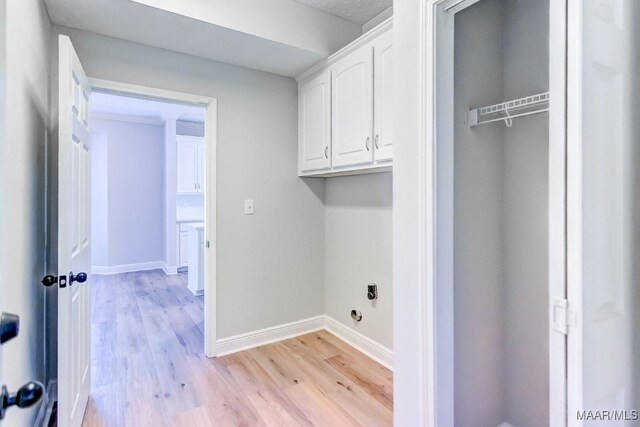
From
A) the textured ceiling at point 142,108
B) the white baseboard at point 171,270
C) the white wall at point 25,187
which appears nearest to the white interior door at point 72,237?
the white wall at point 25,187

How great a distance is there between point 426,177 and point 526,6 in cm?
103

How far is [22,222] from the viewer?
58.2 inches

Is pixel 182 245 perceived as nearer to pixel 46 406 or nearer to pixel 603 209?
pixel 46 406

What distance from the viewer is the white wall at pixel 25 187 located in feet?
4.12

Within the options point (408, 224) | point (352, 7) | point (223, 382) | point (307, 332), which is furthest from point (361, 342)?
point (352, 7)

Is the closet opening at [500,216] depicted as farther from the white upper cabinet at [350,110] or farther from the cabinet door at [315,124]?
the cabinet door at [315,124]

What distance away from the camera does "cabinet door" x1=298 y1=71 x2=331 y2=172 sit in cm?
265

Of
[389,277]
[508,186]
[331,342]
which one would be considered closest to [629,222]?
[508,186]

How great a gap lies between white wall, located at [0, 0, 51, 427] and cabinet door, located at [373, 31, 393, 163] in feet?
5.87

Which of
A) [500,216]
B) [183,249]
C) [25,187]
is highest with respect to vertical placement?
[25,187]

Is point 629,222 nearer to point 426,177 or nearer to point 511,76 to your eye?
point 426,177

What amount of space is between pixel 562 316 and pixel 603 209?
31 cm

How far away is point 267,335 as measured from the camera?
2.94 meters

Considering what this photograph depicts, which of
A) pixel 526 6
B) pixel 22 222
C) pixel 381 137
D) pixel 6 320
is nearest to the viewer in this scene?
pixel 6 320
